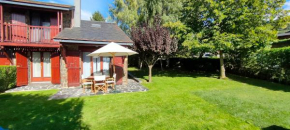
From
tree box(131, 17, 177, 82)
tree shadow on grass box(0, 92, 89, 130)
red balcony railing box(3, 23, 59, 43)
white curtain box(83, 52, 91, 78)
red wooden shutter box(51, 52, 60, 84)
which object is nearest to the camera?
tree shadow on grass box(0, 92, 89, 130)

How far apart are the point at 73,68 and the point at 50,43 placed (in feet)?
8.42

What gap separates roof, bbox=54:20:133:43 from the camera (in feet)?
30.9

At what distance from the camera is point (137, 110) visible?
5.61 meters

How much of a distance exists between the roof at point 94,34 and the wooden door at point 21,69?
341cm

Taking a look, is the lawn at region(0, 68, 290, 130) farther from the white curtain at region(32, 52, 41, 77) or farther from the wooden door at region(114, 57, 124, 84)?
the white curtain at region(32, 52, 41, 77)

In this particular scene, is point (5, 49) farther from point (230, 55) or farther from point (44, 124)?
point (230, 55)

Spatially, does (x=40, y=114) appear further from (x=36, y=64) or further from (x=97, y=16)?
(x=97, y=16)

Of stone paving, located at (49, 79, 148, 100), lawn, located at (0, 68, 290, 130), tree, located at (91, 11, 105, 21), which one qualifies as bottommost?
lawn, located at (0, 68, 290, 130)

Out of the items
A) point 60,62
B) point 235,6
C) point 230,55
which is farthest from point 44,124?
point 230,55

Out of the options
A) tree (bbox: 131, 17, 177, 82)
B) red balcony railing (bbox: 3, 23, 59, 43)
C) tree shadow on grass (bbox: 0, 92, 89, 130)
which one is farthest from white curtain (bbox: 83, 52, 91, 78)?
tree shadow on grass (bbox: 0, 92, 89, 130)

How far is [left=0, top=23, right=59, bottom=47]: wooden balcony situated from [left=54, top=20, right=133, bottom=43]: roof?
124 centimetres

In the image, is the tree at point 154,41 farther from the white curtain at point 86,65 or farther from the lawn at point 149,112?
the lawn at point 149,112

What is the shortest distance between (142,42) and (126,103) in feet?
17.4

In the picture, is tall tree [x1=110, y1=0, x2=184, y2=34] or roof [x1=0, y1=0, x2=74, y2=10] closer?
roof [x1=0, y1=0, x2=74, y2=10]
